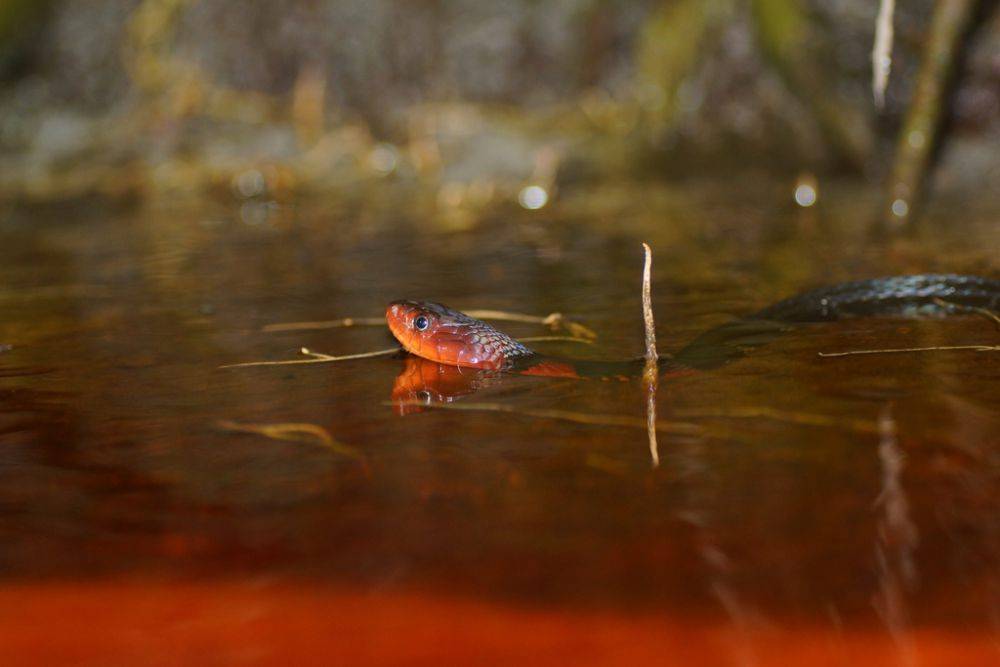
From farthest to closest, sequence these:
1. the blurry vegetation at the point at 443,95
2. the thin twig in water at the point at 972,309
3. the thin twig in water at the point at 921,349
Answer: the blurry vegetation at the point at 443,95 → the thin twig in water at the point at 972,309 → the thin twig in water at the point at 921,349

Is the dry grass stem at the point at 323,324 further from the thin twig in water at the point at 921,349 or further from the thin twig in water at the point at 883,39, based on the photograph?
the thin twig in water at the point at 883,39

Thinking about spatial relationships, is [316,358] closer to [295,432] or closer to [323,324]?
[323,324]

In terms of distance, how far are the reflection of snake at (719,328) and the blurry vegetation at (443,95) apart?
412cm

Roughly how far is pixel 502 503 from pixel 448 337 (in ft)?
3.70

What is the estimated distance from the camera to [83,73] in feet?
35.5

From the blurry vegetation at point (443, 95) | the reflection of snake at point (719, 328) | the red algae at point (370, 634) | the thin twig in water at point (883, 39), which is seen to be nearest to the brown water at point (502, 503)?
the red algae at point (370, 634)

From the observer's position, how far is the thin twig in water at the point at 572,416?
6.62 ft

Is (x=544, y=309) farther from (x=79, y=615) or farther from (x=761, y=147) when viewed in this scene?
(x=761, y=147)

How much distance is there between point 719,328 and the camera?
2980 millimetres

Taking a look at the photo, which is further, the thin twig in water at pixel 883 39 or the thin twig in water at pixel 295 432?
the thin twig in water at pixel 883 39

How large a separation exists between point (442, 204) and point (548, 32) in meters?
3.09

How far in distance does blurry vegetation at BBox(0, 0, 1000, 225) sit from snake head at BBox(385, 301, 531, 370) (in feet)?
13.8

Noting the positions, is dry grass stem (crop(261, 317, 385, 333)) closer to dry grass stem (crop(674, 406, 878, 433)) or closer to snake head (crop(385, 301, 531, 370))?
snake head (crop(385, 301, 531, 370))

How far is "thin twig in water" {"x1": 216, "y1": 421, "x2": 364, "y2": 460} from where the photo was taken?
2010mm
